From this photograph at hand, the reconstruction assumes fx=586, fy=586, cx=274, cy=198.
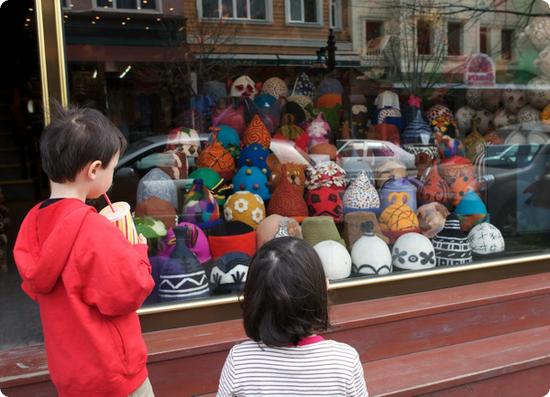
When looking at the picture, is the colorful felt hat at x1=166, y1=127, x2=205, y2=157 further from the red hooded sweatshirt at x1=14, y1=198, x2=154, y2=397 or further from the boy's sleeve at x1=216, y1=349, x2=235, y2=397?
the boy's sleeve at x1=216, y1=349, x2=235, y2=397

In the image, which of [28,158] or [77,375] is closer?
[77,375]

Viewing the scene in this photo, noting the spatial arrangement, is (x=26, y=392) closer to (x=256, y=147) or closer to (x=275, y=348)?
(x=275, y=348)

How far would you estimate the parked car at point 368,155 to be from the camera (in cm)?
373

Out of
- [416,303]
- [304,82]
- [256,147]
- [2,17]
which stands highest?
[2,17]

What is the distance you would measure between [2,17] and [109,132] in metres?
4.81

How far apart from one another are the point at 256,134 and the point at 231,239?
946 millimetres

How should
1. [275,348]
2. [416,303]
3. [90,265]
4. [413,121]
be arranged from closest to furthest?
[275,348] → [90,265] → [416,303] → [413,121]

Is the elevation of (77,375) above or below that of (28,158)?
below

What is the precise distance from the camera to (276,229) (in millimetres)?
3141

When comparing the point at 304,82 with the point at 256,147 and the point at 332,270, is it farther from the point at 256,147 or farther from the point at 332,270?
the point at 332,270

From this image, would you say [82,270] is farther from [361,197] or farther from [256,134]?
[256,134]

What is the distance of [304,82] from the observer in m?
4.25

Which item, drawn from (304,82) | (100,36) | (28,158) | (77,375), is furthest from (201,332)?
(28,158)

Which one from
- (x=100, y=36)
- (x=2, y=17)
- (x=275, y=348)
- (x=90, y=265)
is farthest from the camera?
(x=2, y=17)
